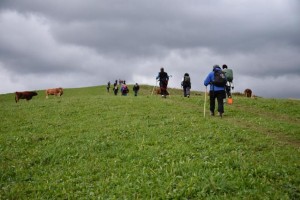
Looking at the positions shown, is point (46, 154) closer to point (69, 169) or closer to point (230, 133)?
point (69, 169)

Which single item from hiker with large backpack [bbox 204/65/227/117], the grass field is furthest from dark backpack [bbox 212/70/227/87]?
the grass field

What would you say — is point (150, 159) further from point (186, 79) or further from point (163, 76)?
point (186, 79)

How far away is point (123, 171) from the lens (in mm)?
12016

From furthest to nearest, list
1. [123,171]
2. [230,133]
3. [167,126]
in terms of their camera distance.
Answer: [167,126] → [230,133] → [123,171]

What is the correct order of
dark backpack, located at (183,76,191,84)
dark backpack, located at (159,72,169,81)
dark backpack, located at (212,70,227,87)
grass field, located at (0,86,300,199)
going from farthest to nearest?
dark backpack, located at (183,76,191,84) → dark backpack, located at (159,72,169,81) → dark backpack, located at (212,70,227,87) → grass field, located at (0,86,300,199)

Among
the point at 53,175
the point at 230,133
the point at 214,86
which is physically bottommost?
the point at 53,175

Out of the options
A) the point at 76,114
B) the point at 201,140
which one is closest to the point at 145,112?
the point at 76,114

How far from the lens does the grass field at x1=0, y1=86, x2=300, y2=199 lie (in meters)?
10.1

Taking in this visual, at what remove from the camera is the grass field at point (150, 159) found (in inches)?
398

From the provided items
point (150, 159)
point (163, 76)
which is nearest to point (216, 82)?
point (150, 159)

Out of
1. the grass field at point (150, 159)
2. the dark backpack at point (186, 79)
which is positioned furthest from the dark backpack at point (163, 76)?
the grass field at point (150, 159)

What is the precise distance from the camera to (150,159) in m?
13.0

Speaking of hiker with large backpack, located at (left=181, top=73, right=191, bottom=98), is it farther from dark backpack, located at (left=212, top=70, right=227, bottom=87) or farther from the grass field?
dark backpack, located at (left=212, top=70, right=227, bottom=87)

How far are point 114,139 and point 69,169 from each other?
424 centimetres
